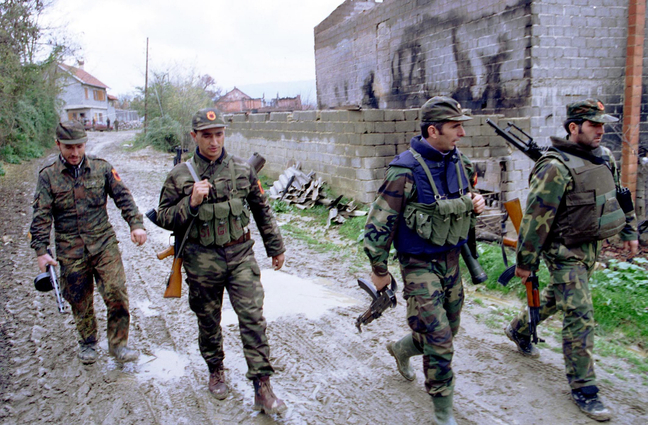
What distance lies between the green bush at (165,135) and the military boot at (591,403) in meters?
23.7

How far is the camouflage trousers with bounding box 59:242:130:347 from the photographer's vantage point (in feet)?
13.0

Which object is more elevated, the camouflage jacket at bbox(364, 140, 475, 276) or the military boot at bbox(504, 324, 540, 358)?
the camouflage jacket at bbox(364, 140, 475, 276)

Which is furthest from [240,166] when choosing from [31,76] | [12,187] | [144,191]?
[31,76]

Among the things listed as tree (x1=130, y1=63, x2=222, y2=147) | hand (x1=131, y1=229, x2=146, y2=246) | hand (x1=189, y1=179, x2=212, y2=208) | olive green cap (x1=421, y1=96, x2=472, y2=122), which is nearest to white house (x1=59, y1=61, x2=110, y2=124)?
tree (x1=130, y1=63, x2=222, y2=147)

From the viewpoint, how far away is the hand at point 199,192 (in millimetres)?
3066

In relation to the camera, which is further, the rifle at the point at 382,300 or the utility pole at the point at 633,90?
the utility pole at the point at 633,90

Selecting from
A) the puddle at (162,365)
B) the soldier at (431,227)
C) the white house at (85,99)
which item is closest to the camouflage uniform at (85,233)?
the puddle at (162,365)

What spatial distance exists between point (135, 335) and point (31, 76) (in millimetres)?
21576

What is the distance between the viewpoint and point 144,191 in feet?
41.9

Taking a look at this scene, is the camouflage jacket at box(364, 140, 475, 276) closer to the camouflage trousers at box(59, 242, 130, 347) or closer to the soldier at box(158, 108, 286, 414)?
the soldier at box(158, 108, 286, 414)

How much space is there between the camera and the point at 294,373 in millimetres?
3791

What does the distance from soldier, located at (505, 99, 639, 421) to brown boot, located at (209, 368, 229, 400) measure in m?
2.25

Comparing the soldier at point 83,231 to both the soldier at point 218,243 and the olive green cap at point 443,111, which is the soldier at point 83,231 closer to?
the soldier at point 218,243

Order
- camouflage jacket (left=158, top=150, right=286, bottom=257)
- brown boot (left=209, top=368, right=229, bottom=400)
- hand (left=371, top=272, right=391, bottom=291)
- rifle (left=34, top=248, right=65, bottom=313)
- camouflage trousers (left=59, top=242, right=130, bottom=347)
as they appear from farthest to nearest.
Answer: camouflage trousers (left=59, top=242, right=130, bottom=347), rifle (left=34, top=248, right=65, bottom=313), brown boot (left=209, top=368, right=229, bottom=400), camouflage jacket (left=158, top=150, right=286, bottom=257), hand (left=371, top=272, right=391, bottom=291)
